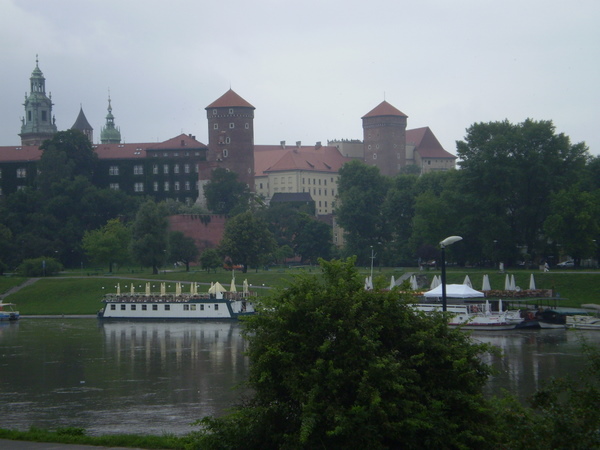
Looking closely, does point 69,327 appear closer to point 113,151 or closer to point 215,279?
point 215,279

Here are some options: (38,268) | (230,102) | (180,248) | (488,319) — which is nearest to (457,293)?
(488,319)

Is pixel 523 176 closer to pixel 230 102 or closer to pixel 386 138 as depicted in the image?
pixel 230 102

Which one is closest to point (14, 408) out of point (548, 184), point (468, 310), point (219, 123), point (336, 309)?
point (336, 309)

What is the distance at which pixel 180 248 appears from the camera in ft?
260

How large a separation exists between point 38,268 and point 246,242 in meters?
16.7

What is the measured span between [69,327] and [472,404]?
126 feet

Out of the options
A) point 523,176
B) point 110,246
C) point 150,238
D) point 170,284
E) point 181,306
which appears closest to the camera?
point 181,306

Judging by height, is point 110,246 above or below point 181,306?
above

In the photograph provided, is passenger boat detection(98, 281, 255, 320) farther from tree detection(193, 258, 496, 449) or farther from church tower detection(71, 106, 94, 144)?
church tower detection(71, 106, 94, 144)

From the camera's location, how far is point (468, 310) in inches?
1682

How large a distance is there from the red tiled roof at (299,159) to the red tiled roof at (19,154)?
33071 millimetres

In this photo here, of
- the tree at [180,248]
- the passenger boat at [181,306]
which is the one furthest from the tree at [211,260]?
the passenger boat at [181,306]

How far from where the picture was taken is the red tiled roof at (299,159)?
414 feet

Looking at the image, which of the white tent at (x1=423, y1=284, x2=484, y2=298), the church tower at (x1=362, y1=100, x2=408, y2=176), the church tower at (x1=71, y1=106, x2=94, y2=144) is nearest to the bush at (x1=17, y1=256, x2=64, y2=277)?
the white tent at (x1=423, y1=284, x2=484, y2=298)
